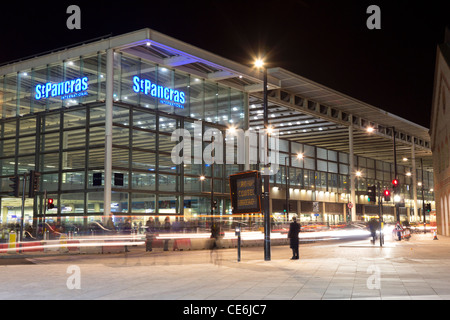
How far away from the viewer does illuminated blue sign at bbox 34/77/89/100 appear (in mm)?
36406

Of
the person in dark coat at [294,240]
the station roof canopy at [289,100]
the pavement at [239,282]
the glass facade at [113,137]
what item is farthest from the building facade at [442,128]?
the pavement at [239,282]

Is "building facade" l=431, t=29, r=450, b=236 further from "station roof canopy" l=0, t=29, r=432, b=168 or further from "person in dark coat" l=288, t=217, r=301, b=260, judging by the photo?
"person in dark coat" l=288, t=217, r=301, b=260

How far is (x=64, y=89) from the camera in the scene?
37406mm

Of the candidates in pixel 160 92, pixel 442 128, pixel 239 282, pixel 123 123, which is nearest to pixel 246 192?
pixel 239 282

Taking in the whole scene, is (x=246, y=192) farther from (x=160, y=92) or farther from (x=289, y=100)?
(x=289, y=100)

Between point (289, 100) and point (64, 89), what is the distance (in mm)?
23657

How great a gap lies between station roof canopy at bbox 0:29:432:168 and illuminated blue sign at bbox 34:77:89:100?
73.4 inches

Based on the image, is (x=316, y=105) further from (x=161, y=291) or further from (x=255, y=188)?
(x=161, y=291)

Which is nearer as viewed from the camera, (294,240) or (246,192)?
(246,192)

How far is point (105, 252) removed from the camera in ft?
88.6

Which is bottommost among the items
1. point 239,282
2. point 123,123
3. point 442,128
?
point 239,282

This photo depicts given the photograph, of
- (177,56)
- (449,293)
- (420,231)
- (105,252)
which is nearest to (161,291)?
(449,293)

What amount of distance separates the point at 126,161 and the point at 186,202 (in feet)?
21.8

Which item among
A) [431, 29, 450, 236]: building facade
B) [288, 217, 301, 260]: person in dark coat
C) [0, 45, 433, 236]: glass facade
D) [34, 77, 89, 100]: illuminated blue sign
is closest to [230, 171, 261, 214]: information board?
[288, 217, 301, 260]: person in dark coat
